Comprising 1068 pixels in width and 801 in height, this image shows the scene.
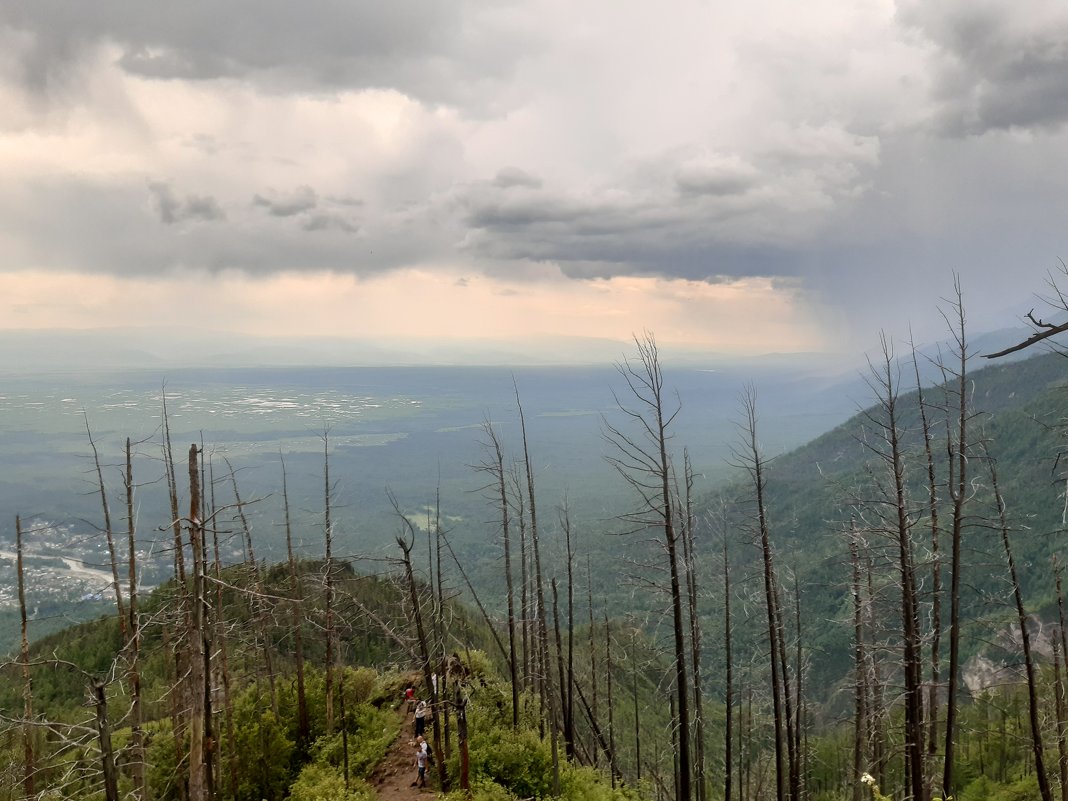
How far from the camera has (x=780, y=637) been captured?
2261 centimetres

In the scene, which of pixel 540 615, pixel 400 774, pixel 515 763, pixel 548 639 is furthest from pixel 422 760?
pixel 548 639

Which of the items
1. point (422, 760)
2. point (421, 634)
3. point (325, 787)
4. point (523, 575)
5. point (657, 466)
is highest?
point (657, 466)

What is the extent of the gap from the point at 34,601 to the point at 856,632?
11837 cm

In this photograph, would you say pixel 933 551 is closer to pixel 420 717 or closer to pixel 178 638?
pixel 420 717

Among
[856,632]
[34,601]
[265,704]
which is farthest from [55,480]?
[856,632]

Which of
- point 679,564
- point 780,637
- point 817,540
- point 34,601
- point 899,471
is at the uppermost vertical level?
point 899,471

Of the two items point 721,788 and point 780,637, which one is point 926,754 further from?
point 721,788

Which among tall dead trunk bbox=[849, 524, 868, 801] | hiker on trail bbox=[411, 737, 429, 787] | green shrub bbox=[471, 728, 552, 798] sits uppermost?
tall dead trunk bbox=[849, 524, 868, 801]

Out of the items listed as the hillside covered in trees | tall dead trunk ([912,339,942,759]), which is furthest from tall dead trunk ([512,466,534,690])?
tall dead trunk ([912,339,942,759])

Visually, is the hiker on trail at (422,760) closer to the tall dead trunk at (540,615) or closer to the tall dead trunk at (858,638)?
the tall dead trunk at (540,615)

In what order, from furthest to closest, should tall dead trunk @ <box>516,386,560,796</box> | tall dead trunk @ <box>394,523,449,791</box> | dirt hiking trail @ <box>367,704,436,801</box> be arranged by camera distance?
dirt hiking trail @ <box>367,704,436,801</box>, tall dead trunk @ <box>516,386,560,796</box>, tall dead trunk @ <box>394,523,449,791</box>

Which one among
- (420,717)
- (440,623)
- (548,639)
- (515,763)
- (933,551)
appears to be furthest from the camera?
(548,639)

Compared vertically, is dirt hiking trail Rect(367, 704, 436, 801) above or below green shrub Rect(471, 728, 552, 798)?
below

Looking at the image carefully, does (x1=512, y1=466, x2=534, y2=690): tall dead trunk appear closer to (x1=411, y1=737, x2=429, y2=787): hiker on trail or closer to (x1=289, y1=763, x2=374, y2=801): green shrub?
(x1=411, y1=737, x2=429, y2=787): hiker on trail
